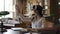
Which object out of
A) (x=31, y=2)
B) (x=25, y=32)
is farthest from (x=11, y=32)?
(x=31, y=2)

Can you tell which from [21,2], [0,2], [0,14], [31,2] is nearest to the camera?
[0,14]

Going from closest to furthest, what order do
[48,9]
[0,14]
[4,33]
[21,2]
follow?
[4,33] → [0,14] → [48,9] → [21,2]

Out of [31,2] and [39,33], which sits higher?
[31,2]

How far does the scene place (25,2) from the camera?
2881 mm

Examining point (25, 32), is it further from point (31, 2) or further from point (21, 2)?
point (21, 2)

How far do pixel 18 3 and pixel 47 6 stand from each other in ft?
2.15

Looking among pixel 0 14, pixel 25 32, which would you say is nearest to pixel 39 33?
pixel 25 32

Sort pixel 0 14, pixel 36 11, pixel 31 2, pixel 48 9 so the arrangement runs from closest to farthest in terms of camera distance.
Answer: pixel 0 14 < pixel 36 11 < pixel 48 9 < pixel 31 2

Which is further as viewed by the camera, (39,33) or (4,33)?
(4,33)

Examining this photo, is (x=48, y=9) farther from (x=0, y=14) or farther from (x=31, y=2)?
(x=0, y=14)

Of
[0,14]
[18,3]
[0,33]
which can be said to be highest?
[18,3]

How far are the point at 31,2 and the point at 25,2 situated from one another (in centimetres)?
18

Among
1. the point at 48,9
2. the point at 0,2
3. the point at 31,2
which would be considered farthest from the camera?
the point at 0,2

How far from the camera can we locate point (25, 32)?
3.46 ft
